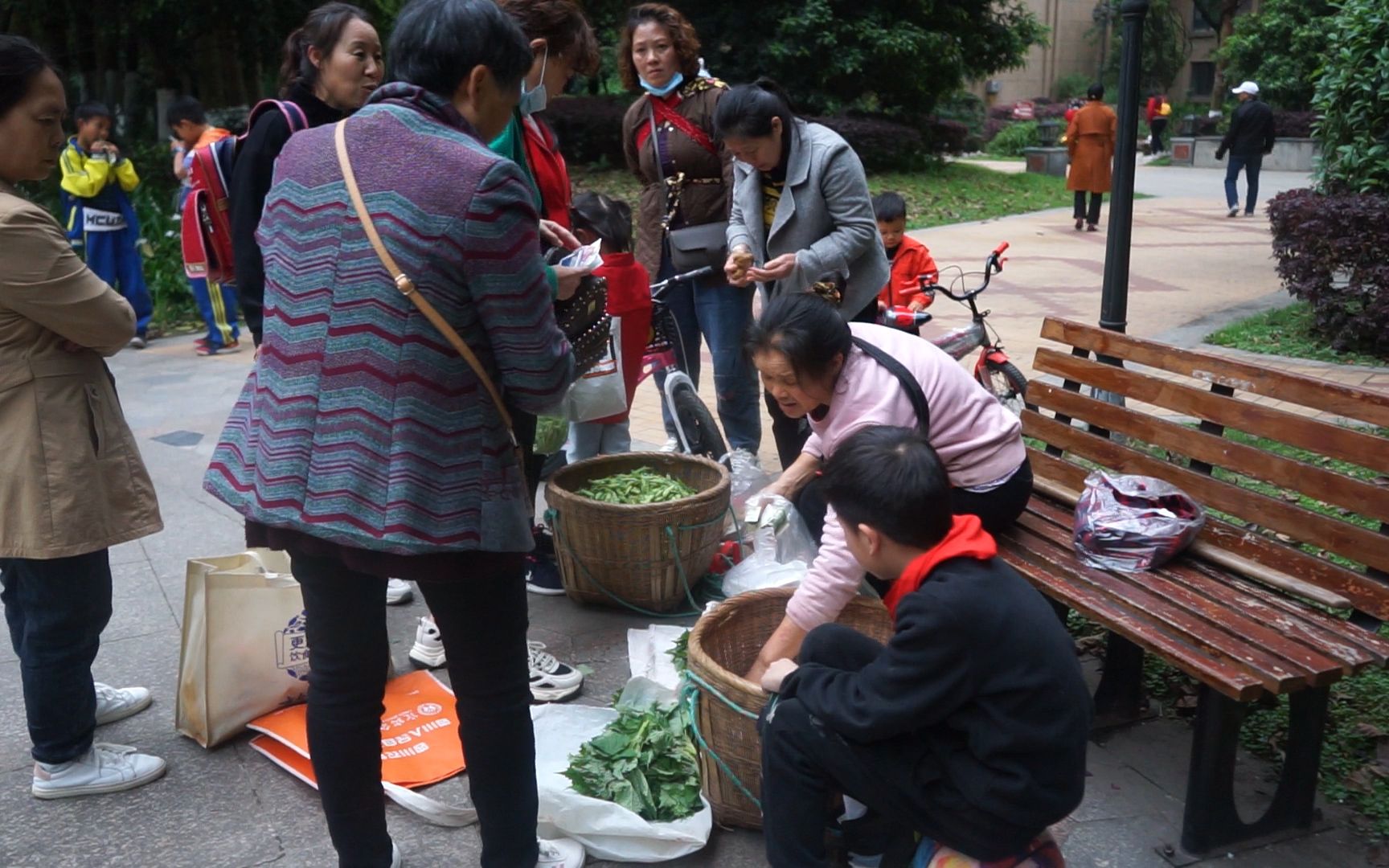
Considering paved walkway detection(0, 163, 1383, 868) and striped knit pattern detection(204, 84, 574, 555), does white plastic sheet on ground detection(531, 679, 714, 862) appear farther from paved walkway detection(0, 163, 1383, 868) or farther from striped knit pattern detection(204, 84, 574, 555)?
striped knit pattern detection(204, 84, 574, 555)

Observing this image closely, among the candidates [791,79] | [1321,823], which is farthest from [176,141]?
[791,79]

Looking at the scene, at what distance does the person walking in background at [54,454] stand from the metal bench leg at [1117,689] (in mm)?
2495

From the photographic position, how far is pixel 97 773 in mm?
3025

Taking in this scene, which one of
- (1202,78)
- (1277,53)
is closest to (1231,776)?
(1277,53)

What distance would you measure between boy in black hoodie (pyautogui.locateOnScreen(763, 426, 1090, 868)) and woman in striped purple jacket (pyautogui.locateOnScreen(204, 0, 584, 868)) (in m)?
0.63

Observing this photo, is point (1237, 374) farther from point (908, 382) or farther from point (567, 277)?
point (567, 277)

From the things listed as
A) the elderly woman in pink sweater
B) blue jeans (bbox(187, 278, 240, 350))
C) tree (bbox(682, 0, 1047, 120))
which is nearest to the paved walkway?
the elderly woman in pink sweater

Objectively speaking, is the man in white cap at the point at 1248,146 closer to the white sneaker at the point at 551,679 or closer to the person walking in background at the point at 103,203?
the person walking in background at the point at 103,203

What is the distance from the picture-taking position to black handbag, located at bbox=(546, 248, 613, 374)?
2.64 m

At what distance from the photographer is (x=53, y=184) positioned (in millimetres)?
15375

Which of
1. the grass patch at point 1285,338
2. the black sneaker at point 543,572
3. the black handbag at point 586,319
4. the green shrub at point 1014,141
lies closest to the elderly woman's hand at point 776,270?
the black sneaker at point 543,572

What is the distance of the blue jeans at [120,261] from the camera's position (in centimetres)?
872

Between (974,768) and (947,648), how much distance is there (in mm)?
242

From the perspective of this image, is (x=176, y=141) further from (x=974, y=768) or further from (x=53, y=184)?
(x=974, y=768)
